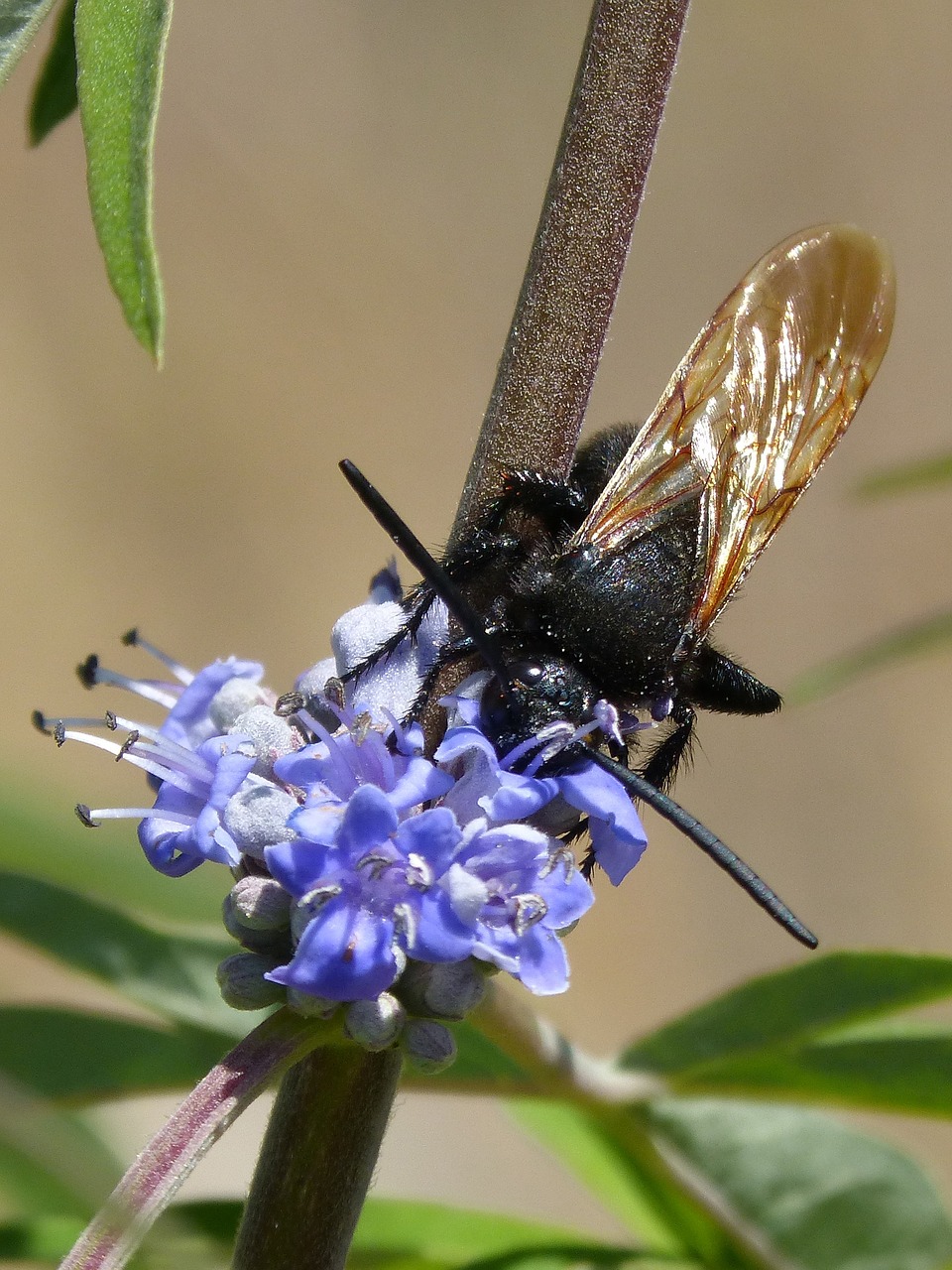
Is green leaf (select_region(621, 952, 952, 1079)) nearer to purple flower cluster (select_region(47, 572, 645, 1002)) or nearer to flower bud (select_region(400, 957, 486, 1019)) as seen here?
purple flower cluster (select_region(47, 572, 645, 1002))

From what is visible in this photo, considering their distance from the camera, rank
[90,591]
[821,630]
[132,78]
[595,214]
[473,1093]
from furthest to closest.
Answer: [821,630] < [90,591] < [473,1093] < [595,214] < [132,78]

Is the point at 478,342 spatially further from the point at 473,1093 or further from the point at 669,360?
the point at 473,1093

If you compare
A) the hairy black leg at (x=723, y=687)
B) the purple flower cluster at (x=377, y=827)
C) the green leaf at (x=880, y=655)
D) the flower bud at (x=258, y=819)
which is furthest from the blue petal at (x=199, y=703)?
the green leaf at (x=880, y=655)

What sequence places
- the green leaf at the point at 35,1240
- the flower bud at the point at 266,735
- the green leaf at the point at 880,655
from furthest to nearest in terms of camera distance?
the green leaf at the point at 880,655, the green leaf at the point at 35,1240, the flower bud at the point at 266,735

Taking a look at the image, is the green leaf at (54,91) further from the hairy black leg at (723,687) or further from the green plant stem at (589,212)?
the hairy black leg at (723,687)

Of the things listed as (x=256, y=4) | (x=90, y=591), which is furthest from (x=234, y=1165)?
(x=256, y=4)

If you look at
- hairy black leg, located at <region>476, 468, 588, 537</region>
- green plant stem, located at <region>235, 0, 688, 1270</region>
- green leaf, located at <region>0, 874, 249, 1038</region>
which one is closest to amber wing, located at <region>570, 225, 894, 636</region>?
hairy black leg, located at <region>476, 468, 588, 537</region>

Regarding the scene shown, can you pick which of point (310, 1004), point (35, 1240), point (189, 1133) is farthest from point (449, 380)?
point (189, 1133)
